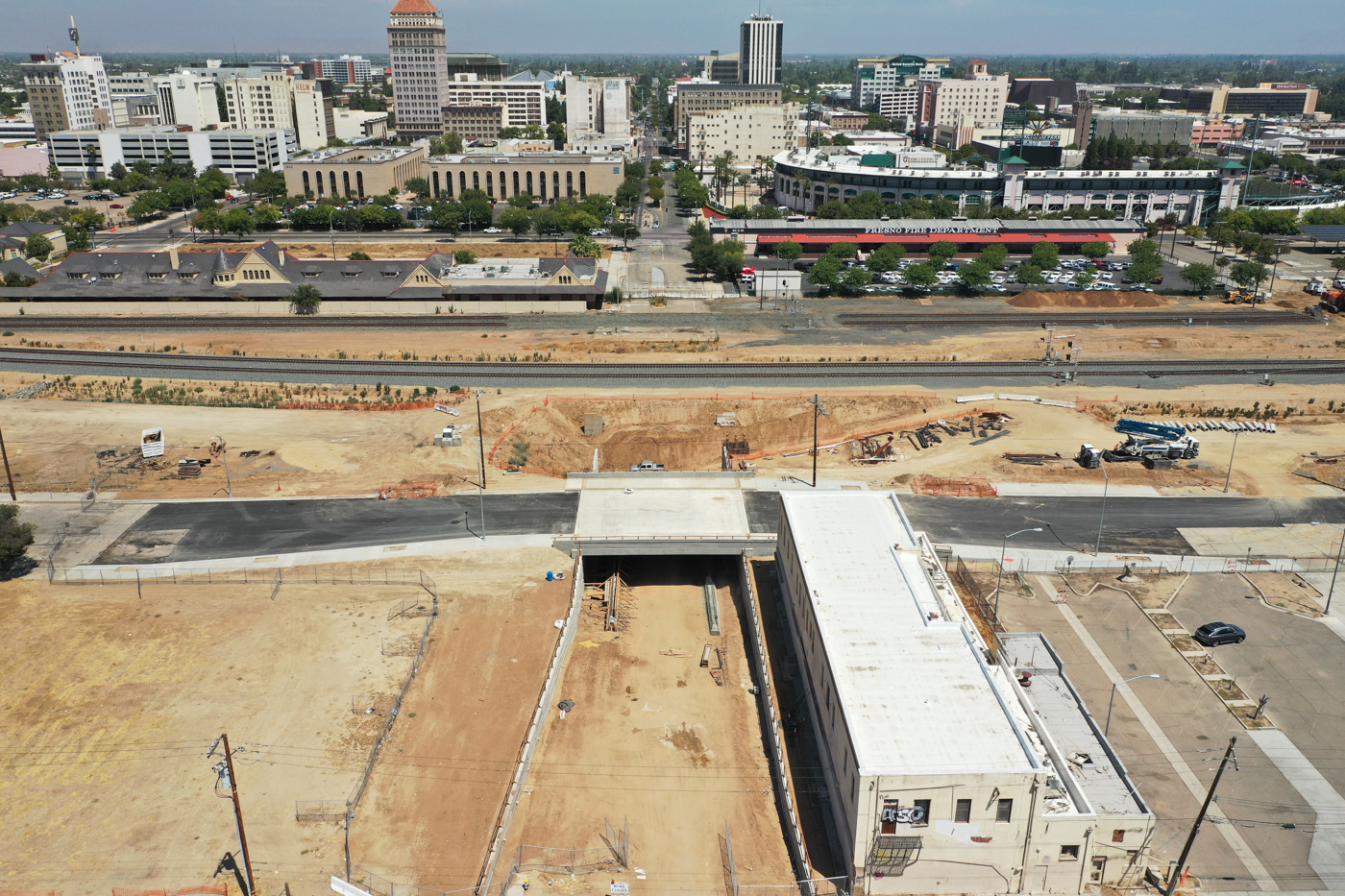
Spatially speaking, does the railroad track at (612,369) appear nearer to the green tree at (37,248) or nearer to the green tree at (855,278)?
the green tree at (855,278)

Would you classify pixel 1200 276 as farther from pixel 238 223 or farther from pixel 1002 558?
pixel 238 223

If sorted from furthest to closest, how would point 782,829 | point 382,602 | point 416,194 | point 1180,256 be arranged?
point 416,194 → point 1180,256 → point 382,602 → point 782,829

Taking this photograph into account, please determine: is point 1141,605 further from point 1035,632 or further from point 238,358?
point 238,358

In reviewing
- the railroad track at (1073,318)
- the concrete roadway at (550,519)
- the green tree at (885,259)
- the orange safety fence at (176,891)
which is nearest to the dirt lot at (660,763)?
the concrete roadway at (550,519)

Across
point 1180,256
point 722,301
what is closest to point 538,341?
point 722,301

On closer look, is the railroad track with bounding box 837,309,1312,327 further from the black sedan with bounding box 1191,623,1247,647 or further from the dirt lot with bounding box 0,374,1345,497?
the black sedan with bounding box 1191,623,1247,647

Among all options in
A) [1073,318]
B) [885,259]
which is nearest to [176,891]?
[1073,318]

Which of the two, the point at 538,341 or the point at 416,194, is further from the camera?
the point at 416,194
